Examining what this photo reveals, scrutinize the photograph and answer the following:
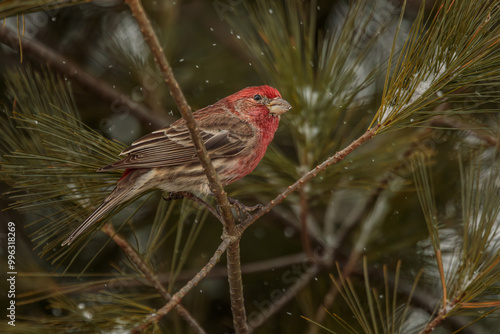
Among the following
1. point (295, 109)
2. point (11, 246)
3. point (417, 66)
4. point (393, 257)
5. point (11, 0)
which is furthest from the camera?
point (393, 257)

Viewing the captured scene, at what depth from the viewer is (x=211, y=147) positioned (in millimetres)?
3191

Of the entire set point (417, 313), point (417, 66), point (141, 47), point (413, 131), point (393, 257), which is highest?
point (141, 47)

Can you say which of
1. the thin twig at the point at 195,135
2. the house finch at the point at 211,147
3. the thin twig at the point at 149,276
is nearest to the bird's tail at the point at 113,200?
the house finch at the point at 211,147

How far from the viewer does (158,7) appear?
3926 mm

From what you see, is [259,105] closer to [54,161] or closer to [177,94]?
[54,161]

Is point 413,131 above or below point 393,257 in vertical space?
above

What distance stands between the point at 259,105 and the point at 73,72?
3.89ft

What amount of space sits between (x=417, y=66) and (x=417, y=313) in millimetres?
1892

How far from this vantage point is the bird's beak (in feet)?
9.67

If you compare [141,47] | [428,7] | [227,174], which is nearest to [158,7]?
[141,47]

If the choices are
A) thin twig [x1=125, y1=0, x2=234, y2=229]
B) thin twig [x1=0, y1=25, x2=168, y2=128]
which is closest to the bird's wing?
thin twig [x1=0, y1=25, x2=168, y2=128]

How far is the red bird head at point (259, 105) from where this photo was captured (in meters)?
3.13

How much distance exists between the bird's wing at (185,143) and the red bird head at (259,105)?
2.2 inches

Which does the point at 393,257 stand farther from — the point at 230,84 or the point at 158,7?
the point at 158,7
